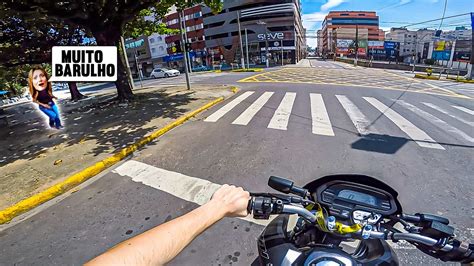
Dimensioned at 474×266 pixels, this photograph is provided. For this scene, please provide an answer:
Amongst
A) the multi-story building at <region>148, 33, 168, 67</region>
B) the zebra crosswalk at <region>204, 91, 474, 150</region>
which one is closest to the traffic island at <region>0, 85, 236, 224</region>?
the zebra crosswalk at <region>204, 91, 474, 150</region>

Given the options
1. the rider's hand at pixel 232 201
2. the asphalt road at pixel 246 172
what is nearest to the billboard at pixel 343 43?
the asphalt road at pixel 246 172

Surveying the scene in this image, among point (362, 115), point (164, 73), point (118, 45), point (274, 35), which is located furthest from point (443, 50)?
point (118, 45)

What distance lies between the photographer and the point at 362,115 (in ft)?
24.0

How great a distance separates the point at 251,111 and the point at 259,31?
4329 centimetres

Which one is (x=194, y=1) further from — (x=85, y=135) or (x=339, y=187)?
(x=339, y=187)

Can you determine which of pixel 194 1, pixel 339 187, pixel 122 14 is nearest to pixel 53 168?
pixel 339 187

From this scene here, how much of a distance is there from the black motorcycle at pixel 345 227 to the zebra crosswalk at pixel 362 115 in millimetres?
4407

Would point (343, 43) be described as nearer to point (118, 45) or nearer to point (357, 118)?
point (118, 45)

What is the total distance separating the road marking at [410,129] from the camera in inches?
194

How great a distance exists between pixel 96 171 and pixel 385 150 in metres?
5.78

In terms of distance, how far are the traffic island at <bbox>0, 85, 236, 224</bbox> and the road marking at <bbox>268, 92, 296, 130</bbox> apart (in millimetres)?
2852


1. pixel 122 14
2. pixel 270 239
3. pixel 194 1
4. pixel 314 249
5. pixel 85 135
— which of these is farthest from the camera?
pixel 194 1

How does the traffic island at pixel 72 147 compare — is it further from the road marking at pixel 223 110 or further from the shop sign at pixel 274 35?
the shop sign at pixel 274 35

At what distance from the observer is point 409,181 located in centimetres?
358
